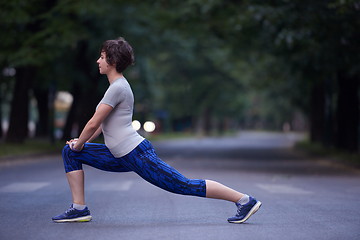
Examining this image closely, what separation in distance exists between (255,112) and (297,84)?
105 m

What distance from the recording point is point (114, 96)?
724cm

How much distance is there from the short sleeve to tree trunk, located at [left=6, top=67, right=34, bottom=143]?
877 inches

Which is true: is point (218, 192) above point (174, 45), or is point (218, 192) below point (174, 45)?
below

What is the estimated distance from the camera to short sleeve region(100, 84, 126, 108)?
7.21m

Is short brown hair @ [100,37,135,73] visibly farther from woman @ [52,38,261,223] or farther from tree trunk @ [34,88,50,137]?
tree trunk @ [34,88,50,137]

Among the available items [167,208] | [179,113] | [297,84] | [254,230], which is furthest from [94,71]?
[179,113]

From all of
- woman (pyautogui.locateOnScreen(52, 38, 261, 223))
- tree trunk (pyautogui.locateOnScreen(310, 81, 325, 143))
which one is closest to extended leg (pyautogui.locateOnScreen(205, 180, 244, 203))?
woman (pyautogui.locateOnScreen(52, 38, 261, 223))

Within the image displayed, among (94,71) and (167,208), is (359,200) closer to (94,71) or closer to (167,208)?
(167,208)

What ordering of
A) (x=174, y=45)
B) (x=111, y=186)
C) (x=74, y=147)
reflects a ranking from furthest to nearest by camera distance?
(x=174, y=45) → (x=111, y=186) → (x=74, y=147)

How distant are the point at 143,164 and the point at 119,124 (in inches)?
17.5

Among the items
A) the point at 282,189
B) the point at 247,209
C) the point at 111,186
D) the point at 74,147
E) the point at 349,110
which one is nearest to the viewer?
the point at 74,147

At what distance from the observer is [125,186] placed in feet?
42.9

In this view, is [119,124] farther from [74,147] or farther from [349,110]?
[349,110]

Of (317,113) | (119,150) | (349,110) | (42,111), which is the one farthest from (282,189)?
(42,111)
